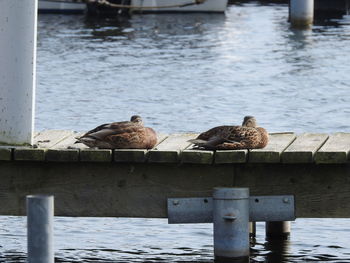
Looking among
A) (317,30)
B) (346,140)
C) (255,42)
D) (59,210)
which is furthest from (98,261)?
(317,30)

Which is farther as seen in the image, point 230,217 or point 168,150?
point 168,150

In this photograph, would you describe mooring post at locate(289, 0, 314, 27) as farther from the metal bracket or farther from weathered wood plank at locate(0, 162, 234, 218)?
the metal bracket

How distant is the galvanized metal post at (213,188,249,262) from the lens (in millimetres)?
9664

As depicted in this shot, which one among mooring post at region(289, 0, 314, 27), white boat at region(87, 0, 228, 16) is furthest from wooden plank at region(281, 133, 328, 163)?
white boat at region(87, 0, 228, 16)

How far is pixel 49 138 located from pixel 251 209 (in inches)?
81.5

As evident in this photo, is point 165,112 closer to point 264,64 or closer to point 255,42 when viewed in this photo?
point 264,64

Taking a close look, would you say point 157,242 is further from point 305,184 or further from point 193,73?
point 193,73

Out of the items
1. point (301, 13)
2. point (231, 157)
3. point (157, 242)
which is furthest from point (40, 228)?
point (301, 13)

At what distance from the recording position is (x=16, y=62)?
10.1 metres

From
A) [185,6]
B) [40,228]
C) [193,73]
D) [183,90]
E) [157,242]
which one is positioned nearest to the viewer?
[40,228]

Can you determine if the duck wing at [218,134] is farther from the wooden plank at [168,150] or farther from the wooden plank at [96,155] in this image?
the wooden plank at [96,155]

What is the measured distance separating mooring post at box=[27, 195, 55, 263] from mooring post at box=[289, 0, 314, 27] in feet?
116

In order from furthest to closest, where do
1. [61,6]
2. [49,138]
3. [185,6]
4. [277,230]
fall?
[61,6], [185,6], [277,230], [49,138]

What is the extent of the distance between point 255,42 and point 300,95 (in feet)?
42.2
